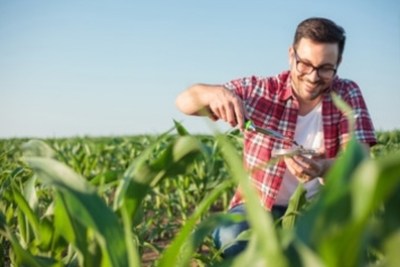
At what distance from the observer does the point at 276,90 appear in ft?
7.98

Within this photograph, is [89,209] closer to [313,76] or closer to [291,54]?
[313,76]

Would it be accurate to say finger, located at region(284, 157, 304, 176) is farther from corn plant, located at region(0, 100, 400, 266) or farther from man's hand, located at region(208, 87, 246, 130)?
corn plant, located at region(0, 100, 400, 266)

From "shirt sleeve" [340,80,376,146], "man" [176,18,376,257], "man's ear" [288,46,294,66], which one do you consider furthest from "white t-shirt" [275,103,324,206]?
"man's ear" [288,46,294,66]

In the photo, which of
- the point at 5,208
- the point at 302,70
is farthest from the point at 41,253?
the point at 302,70

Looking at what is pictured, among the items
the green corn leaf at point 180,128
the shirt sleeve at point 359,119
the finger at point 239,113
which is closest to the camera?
the green corn leaf at point 180,128

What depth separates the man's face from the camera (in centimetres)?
209

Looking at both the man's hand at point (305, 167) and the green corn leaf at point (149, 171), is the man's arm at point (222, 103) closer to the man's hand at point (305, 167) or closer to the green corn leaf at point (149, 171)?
the man's hand at point (305, 167)

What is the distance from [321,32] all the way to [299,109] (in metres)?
0.42

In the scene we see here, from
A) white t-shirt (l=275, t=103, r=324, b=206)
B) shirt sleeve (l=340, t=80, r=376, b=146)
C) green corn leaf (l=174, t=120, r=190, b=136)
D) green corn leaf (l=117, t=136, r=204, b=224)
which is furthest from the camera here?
white t-shirt (l=275, t=103, r=324, b=206)

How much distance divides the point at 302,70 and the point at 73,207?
5.15 ft

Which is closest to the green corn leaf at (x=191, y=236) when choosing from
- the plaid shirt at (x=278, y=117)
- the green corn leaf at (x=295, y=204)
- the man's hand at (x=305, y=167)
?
the green corn leaf at (x=295, y=204)

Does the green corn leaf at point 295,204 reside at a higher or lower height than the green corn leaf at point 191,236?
lower

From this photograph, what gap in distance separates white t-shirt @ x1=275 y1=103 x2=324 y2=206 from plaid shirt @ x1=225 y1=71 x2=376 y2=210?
0.14ft

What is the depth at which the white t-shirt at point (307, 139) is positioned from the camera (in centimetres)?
235
